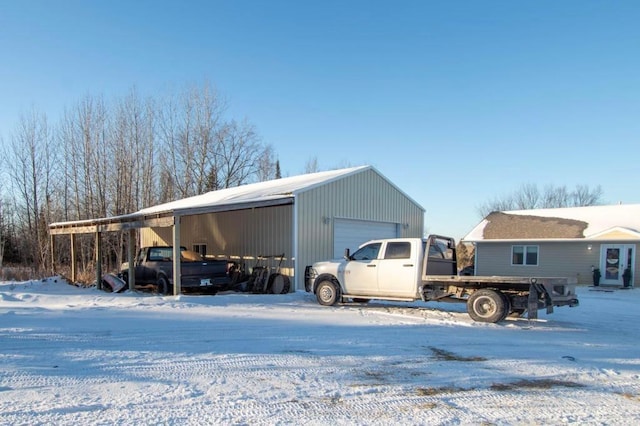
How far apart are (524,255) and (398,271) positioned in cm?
1706

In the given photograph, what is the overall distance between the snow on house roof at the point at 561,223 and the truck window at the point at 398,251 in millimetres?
15541

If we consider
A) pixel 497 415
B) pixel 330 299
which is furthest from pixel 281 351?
pixel 330 299

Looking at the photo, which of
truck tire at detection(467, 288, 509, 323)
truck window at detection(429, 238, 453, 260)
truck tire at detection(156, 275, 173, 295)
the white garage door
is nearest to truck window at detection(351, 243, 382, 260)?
truck window at detection(429, 238, 453, 260)

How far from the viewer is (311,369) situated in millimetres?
5875

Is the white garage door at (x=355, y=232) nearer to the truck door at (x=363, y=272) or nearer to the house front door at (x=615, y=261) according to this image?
the truck door at (x=363, y=272)

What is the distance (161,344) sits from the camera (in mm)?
7133

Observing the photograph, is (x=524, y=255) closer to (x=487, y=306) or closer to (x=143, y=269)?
(x=487, y=306)

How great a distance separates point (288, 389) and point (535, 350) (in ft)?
13.9

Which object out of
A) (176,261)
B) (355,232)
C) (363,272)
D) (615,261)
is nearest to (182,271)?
(176,261)

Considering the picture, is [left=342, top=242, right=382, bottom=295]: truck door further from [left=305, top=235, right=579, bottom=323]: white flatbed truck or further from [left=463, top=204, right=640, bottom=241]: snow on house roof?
[left=463, top=204, right=640, bottom=241]: snow on house roof

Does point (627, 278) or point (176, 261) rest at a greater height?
point (176, 261)

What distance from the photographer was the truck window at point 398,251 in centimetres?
1118

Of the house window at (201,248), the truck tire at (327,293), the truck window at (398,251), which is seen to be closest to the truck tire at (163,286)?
the house window at (201,248)

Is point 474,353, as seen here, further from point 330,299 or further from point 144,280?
point 144,280
